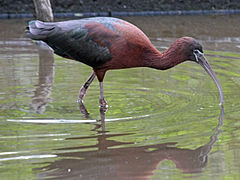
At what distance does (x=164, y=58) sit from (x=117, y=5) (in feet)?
27.6

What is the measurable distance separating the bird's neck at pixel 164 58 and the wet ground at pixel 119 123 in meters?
0.59

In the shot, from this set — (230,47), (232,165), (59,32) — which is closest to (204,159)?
(232,165)

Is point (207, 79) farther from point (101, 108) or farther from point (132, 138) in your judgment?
point (132, 138)

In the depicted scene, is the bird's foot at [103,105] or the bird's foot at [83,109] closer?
the bird's foot at [83,109]

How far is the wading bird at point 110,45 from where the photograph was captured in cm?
688

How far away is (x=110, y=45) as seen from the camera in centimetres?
688

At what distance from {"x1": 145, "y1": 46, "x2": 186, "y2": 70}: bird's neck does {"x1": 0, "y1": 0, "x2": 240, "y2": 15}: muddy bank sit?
8.22m

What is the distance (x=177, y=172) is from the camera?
504 centimetres

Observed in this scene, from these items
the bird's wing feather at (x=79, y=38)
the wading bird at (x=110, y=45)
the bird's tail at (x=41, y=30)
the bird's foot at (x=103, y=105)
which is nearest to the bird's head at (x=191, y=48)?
the wading bird at (x=110, y=45)

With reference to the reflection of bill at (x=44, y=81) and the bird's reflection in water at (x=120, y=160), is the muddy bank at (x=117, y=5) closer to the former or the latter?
the reflection of bill at (x=44, y=81)

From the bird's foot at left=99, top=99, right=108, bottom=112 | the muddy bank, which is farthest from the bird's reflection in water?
the muddy bank

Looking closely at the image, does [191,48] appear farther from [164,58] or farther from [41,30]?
[41,30]

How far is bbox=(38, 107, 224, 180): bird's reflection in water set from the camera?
4996 mm

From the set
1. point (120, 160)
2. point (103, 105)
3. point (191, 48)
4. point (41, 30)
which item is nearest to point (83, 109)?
point (103, 105)
